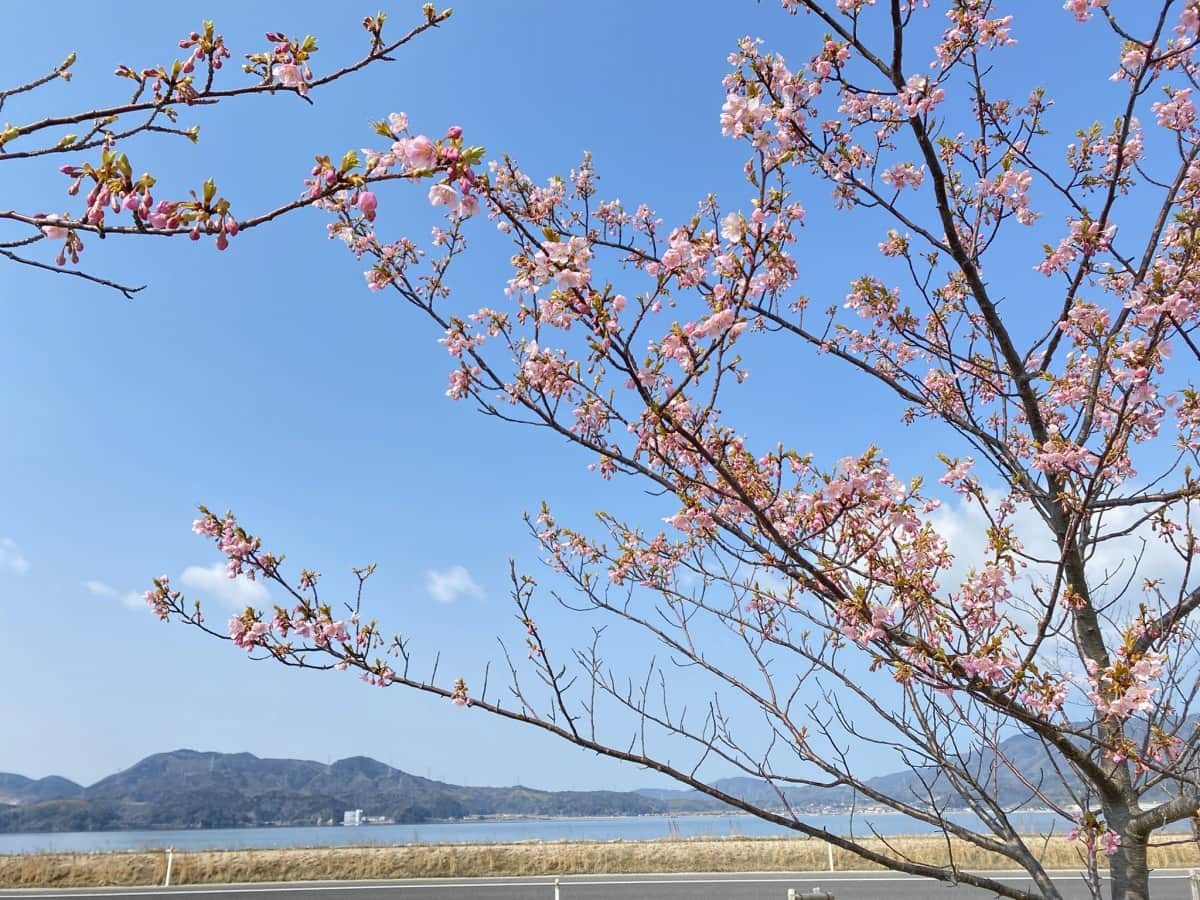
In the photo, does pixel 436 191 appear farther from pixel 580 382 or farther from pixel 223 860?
pixel 223 860

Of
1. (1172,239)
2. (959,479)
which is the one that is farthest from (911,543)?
(1172,239)

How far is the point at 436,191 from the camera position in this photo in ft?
5.79

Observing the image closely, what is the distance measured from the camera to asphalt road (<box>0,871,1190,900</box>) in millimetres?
12516

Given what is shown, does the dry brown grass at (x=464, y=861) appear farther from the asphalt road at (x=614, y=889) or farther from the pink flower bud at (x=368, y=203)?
the pink flower bud at (x=368, y=203)

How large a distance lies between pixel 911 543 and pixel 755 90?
164cm

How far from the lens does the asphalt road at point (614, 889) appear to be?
1252cm

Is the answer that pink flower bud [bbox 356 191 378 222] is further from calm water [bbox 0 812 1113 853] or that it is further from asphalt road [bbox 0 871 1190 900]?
asphalt road [bbox 0 871 1190 900]

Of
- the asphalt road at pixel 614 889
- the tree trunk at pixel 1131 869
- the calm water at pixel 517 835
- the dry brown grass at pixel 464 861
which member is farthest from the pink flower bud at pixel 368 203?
the dry brown grass at pixel 464 861

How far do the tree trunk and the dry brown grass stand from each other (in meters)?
13.6

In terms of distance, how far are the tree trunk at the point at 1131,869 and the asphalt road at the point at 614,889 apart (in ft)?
36.7

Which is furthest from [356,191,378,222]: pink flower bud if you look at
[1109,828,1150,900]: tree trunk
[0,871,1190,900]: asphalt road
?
[0,871,1190,900]: asphalt road

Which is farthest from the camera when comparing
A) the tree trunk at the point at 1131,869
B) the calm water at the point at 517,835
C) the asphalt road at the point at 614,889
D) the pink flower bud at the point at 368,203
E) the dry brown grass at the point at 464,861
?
the calm water at the point at 517,835

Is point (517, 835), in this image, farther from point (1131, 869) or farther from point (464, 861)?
point (1131, 869)

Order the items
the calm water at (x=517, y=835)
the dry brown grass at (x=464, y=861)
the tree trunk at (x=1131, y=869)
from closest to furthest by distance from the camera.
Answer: the tree trunk at (x=1131, y=869), the dry brown grass at (x=464, y=861), the calm water at (x=517, y=835)
